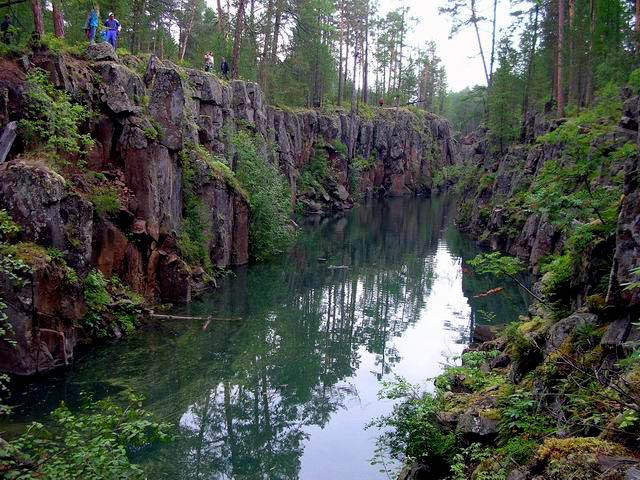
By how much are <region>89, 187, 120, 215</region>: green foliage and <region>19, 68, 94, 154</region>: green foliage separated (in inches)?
52.2

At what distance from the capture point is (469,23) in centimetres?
3725

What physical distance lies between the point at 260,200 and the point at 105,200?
10.5 metres

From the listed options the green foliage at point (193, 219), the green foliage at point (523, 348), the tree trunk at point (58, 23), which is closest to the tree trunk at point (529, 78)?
the green foliage at point (193, 219)

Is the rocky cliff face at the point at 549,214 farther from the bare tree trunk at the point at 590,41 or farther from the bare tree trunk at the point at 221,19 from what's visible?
the bare tree trunk at the point at 221,19

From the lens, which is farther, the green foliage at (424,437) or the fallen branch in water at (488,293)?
the fallen branch in water at (488,293)

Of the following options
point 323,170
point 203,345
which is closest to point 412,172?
point 323,170

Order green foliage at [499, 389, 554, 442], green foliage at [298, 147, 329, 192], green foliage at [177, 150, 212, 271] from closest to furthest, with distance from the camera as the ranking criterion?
1. green foliage at [499, 389, 554, 442]
2. green foliage at [177, 150, 212, 271]
3. green foliage at [298, 147, 329, 192]

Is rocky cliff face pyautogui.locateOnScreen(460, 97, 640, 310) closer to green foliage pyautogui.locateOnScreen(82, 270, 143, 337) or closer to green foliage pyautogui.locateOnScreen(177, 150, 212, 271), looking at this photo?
green foliage pyautogui.locateOnScreen(82, 270, 143, 337)

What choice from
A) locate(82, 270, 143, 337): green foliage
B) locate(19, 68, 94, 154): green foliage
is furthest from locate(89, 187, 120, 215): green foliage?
locate(82, 270, 143, 337): green foliage

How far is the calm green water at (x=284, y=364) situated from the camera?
33.1 ft

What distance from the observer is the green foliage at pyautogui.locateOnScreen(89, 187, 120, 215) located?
49.4 feet

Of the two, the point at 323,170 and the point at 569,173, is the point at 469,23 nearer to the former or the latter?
the point at 323,170

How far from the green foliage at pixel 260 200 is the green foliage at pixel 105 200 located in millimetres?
9202

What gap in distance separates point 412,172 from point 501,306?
52.1 meters
